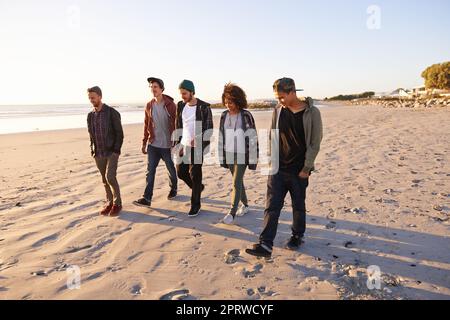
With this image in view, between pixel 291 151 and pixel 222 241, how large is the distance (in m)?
1.53

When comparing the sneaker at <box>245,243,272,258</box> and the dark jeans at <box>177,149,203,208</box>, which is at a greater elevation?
the dark jeans at <box>177,149,203,208</box>

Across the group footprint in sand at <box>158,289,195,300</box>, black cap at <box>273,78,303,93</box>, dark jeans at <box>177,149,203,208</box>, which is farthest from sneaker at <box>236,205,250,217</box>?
black cap at <box>273,78,303,93</box>

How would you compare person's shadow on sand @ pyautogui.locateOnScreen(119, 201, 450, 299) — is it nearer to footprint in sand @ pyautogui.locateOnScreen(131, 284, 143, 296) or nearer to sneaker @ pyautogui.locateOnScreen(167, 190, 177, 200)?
sneaker @ pyautogui.locateOnScreen(167, 190, 177, 200)

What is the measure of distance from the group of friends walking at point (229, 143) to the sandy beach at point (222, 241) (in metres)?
0.36

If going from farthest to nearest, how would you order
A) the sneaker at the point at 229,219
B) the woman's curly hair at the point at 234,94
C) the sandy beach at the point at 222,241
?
1. the sneaker at the point at 229,219
2. the woman's curly hair at the point at 234,94
3. the sandy beach at the point at 222,241

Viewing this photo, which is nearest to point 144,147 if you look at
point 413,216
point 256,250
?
point 256,250

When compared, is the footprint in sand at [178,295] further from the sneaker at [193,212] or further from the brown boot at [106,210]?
the brown boot at [106,210]

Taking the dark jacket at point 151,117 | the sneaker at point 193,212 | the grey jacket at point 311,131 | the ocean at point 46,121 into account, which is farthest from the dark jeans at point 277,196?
the ocean at point 46,121

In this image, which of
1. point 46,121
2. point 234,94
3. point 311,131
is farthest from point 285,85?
point 46,121

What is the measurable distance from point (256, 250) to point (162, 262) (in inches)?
42.8

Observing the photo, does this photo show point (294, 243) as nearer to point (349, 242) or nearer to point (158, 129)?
point (349, 242)

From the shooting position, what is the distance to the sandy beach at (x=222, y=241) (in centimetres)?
306

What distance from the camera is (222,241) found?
162 inches

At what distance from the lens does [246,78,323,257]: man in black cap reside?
10.9 ft
